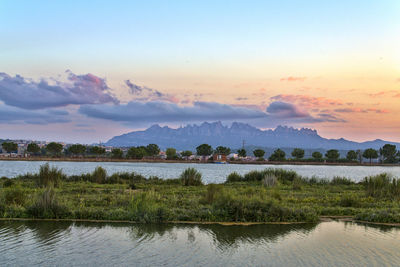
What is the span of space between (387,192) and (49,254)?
16293mm

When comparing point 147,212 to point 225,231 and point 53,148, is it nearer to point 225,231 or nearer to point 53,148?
point 225,231

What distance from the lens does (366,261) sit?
27.7ft

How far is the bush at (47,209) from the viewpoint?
12039mm

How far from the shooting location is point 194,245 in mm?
9461

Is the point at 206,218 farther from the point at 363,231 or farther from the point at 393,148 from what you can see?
the point at 393,148

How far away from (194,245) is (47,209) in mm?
5619

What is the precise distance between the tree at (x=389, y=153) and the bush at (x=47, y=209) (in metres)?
158

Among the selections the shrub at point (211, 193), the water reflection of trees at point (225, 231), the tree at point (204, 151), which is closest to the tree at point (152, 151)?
the tree at point (204, 151)

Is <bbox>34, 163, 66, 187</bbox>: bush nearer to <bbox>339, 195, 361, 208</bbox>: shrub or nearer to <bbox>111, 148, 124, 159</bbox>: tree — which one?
<bbox>339, 195, 361, 208</bbox>: shrub

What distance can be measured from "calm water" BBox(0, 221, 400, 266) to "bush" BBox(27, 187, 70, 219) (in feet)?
2.03

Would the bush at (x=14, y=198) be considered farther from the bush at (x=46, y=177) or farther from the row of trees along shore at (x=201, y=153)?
the row of trees along shore at (x=201, y=153)

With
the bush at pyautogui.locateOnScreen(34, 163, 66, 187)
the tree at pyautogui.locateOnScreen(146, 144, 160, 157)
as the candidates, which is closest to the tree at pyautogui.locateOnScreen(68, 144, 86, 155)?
the tree at pyautogui.locateOnScreen(146, 144, 160, 157)

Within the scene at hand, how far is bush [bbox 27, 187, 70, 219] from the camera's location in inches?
474

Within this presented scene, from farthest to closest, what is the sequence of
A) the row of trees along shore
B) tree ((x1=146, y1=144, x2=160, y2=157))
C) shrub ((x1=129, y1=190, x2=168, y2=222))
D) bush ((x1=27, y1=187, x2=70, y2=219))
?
tree ((x1=146, y1=144, x2=160, y2=157)) < the row of trees along shore < bush ((x1=27, y1=187, x2=70, y2=219)) < shrub ((x1=129, y1=190, x2=168, y2=222))
